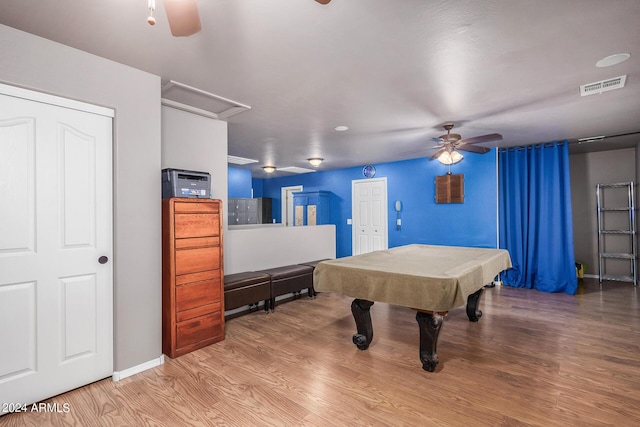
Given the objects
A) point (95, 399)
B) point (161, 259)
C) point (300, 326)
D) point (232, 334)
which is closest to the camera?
point (95, 399)

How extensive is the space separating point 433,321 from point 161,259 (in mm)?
2437

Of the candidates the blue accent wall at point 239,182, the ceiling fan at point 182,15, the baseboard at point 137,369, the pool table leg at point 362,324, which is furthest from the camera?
the blue accent wall at point 239,182

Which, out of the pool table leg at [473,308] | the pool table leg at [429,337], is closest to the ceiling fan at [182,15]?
the pool table leg at [429,337]

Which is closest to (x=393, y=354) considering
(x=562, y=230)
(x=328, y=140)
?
(x=328, y=140)

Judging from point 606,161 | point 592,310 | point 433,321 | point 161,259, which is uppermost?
point 606,161

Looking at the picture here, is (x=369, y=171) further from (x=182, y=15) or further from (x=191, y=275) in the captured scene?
(x=182, y=15)

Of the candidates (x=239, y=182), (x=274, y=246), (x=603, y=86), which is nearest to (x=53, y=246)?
(x=274, y=246)

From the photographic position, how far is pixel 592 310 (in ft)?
13.2

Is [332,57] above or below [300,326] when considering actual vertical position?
above

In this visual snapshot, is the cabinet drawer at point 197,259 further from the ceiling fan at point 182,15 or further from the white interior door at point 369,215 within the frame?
the white interior door at point 369,215

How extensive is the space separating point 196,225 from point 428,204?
4963 mm

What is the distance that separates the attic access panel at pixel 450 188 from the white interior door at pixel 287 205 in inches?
168

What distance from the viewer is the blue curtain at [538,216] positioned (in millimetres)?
5008

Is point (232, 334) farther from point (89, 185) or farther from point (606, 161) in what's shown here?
point (606, 161)
